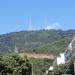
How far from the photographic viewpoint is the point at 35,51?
601 feet

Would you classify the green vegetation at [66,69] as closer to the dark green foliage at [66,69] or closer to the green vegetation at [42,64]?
the dark green foliage at [66,69]

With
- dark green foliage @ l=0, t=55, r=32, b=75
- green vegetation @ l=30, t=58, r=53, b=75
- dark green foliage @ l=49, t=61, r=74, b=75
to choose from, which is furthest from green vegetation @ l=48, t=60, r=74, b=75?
green vegetation @ l=30, t=58, r=53, b=75

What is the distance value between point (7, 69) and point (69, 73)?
14532mm

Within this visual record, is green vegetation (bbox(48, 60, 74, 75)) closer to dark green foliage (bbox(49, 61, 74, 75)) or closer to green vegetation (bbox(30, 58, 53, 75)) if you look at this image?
dark green foliage (bbox(49, 61, 74, 75))

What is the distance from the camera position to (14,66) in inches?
3036

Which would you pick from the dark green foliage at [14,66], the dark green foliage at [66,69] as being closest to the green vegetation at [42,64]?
the dark green foliage at [66,69]

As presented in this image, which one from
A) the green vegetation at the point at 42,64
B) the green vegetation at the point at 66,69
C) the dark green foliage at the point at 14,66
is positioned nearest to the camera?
the dark green foliage at the point at 14,66

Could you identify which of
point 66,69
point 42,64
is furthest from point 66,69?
point 42,64

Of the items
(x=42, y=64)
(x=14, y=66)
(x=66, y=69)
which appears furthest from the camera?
(x=42, y=64)

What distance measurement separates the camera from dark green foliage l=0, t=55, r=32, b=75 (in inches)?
2943

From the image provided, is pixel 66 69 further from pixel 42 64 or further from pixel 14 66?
pixel 42 64

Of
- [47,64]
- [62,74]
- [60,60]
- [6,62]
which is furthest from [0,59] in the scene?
[47,64]

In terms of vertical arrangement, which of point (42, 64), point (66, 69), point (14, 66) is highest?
point (42, 64)

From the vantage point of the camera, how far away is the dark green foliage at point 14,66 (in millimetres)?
74750
